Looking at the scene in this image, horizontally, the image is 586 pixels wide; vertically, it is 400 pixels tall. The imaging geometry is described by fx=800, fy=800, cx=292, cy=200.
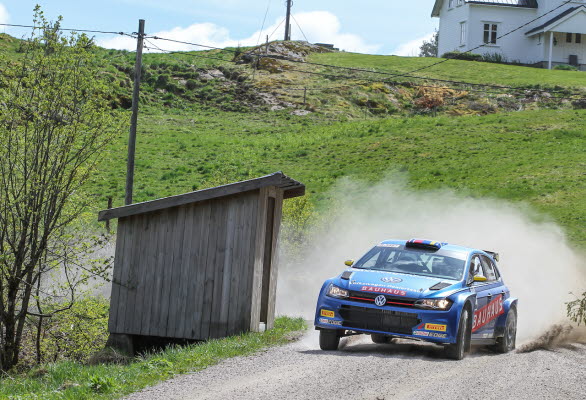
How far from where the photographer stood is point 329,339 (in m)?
11.8

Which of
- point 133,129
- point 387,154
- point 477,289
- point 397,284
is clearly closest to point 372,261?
point 397,284

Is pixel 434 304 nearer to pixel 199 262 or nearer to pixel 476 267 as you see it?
pixel 476 267

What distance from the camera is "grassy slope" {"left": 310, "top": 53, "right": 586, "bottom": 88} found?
58.2 meters

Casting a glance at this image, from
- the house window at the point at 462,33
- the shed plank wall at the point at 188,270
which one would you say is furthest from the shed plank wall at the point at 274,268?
the house window at the point at 462,33

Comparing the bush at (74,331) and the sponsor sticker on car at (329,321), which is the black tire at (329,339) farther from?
the bush at (74,331)

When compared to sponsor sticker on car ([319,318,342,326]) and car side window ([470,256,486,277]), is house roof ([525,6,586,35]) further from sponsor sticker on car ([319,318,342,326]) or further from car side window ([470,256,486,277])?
sponsor sticker on car ([319,318,342,326])

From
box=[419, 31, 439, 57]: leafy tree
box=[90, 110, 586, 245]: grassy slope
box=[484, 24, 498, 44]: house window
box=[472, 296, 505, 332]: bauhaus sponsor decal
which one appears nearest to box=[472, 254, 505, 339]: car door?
box=[472, 296, 505, 332]: bauhaus sponsor decal

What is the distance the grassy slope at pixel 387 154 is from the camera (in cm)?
3325

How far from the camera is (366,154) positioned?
128ft

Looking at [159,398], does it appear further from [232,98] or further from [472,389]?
[232,98]

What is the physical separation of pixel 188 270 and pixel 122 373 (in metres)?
4.59

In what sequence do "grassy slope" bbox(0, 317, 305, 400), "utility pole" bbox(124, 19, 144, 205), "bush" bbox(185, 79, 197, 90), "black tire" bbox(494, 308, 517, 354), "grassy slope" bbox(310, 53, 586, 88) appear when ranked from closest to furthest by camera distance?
"grassy slope" bbox(0, 317, 305, 400), "black tire" bbox(494, 308, 517, 354), "utility pole" bbox(124, 19, 144, 205), "bush" bbox(185, 79, 197, 90), "grassy slope" bbox(310, 53, 586, 88)

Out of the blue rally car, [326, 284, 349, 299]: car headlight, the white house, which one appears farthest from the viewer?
the white house

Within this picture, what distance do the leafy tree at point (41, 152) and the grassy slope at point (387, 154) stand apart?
15618 mm
